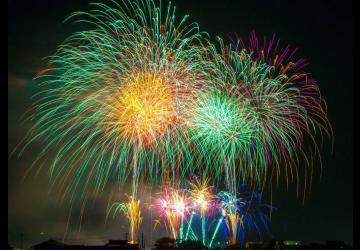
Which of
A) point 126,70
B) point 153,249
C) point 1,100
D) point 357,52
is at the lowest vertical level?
point 153,249

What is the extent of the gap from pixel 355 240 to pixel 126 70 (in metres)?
31.5

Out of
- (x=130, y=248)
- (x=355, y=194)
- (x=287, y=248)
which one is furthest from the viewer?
(x=287, y=248)

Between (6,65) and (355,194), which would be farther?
(355,194)

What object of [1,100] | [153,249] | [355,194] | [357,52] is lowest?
[153,249]

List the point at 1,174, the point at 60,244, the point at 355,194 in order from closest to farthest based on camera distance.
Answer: the point at 1,174, the point at 355,194, the point at 60,244

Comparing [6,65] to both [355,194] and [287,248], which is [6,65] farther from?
[287,248]

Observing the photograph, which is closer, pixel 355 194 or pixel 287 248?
pixel 355 194

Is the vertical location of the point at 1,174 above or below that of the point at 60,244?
above

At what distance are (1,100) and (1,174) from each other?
349 centimetres

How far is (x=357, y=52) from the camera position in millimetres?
31688

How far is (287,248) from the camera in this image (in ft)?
284

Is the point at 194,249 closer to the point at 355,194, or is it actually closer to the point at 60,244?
the point at 60,244

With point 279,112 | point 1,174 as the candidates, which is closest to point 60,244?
point 279,112

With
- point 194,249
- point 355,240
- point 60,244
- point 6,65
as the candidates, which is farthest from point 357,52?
point 60,244
